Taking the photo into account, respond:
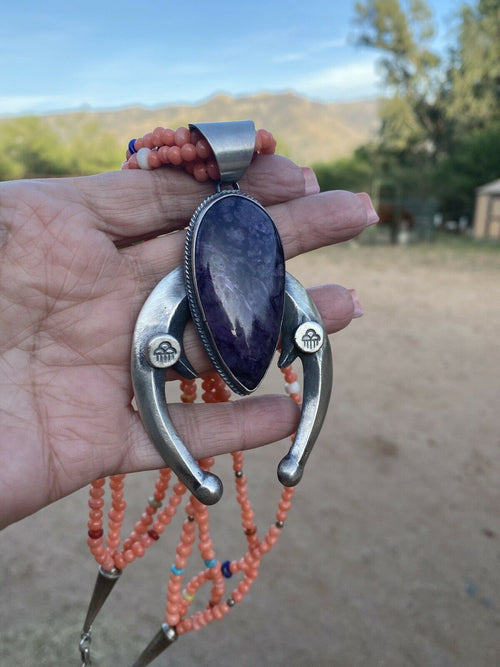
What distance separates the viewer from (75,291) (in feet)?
4.30

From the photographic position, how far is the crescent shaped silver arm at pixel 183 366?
3.90 feet

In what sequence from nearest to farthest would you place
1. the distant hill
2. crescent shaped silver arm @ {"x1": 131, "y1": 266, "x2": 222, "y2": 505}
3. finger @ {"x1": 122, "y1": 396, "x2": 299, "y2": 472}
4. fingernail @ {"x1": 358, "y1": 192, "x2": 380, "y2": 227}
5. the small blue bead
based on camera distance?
crescent shaped silver arm @ {"x1": 131, "y1": 266, "x2": 222, "y2": 505} < finger @ {"x1": 122, "y1": 396, "x2": 299, "y2": 472} < fingernail @ {"x1": 358, "y1": 192, "x2": 380, "y2": 227} < the small blue bead < the distant hill

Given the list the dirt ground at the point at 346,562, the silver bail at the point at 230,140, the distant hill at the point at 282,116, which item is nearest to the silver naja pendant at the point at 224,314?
the silver bail at the point at 230,140

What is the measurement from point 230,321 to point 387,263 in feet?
27.7

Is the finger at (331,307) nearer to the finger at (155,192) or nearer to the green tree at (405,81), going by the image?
the finger at (155,192)


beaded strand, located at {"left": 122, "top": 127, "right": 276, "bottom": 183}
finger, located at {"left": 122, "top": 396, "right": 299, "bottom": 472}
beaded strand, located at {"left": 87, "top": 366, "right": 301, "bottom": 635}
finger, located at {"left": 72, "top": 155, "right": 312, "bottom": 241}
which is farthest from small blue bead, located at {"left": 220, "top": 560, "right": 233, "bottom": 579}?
beaded strand, located at {"left": 122, "top": 127, "right": 276, "bottom": 183}

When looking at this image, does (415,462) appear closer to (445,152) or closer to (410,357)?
(410,357)

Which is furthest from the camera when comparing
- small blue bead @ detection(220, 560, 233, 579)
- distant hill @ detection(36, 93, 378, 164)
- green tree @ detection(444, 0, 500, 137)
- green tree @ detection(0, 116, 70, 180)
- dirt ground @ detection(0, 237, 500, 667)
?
distant hill @ detection(36, 93, 378, 164)

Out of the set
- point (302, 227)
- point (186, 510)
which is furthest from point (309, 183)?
point (186, 510)

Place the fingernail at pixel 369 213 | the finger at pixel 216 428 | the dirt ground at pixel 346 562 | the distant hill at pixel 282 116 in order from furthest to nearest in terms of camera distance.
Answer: the distant hill at pixel 282 116, the dirt ground at pixel 346 562, the fingernail at pixel 369 213, the finger at pixel 216 428

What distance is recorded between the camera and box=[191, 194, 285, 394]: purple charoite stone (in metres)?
1.20

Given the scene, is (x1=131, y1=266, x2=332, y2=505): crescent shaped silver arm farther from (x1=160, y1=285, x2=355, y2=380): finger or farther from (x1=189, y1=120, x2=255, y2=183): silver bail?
(x1=189, y1=120, x2=255, y2=183): silver bail

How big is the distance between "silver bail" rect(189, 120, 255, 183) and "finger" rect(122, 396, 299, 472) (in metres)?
0.53

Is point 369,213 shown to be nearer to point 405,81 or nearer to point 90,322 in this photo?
point 90,322
